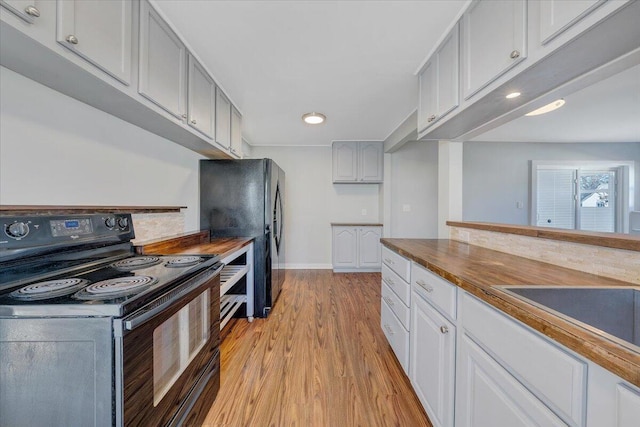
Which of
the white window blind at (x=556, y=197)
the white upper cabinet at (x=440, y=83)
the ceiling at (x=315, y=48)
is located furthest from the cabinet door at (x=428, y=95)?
the white window blind at (x=556, y=197)

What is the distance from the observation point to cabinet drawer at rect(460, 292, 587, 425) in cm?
56

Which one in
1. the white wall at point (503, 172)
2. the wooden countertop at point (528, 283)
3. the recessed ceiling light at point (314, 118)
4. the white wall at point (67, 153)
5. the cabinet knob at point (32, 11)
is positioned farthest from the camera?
the white wall at point (503, 172)

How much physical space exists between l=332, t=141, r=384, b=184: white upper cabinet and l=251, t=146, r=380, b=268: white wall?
1.03 feet

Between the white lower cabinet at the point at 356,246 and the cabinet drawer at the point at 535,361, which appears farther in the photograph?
the white lower cabinet at the point at 356,246

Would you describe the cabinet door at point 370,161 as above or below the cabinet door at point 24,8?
above

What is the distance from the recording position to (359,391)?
5.08ft

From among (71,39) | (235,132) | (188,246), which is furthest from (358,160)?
(71,39)

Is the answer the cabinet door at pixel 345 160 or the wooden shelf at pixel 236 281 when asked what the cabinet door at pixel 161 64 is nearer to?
the wooden shelf at pixel 236 281

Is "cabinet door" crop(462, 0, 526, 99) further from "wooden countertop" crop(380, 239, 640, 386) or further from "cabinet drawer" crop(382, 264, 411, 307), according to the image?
"cabinet drawer" crop(382, 264, 411, 307)

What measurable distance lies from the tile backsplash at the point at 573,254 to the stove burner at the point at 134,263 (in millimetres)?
2023

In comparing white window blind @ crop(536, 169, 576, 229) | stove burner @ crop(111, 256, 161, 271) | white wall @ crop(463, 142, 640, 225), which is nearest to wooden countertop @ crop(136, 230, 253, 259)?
stove burner @ crop(111, 256, 161, 271)

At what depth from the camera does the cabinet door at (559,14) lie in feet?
2.73

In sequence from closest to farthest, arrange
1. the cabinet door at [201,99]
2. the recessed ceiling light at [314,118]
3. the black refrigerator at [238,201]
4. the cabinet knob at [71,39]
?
1. the cabinet knob at [71,39]
2. the cabinet door at [201,99]
3. the black refrigerator at [238,201]
4. the recessed ceiling light at [314,118]

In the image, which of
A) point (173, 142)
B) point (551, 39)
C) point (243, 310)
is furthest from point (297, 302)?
point (551, 39)
